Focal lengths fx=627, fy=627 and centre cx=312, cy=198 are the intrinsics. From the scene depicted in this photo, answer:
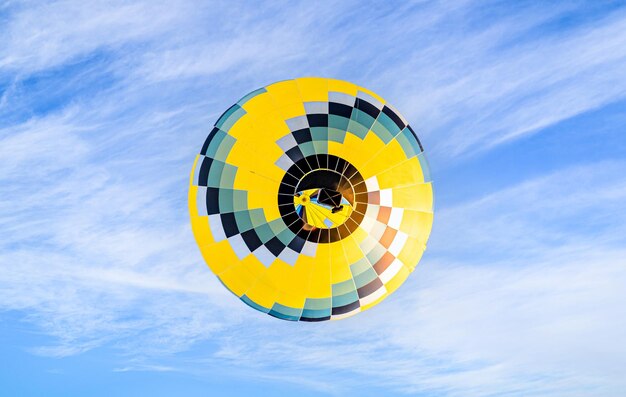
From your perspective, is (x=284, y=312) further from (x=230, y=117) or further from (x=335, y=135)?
(x=230, y=117)

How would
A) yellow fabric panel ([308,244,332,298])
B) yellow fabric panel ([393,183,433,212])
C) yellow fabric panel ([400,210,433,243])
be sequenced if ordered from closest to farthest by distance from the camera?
yellow fabric panel ([308,244,332,298])
yellow fabric panel ([393,183,433,212])
yellow fabric panel ([400,210,433,243])

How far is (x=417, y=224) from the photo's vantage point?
14.8m

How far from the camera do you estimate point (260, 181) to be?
14086mm

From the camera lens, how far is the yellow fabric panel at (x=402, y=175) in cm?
1444

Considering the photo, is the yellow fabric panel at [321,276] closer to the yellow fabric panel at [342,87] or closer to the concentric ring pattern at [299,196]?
the concentric ring pattern at [299,196]

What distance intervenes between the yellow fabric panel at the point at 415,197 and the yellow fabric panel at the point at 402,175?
14 centimetres

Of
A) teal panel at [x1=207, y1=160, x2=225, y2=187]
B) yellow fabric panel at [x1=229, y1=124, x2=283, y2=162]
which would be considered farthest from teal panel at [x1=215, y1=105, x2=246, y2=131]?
teal panel at [x1=207, y1=160, x2=225, y2=187]

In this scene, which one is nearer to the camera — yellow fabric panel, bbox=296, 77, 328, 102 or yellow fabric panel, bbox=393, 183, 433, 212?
yellow fabric panel, bbox=296, 77, 328, 102

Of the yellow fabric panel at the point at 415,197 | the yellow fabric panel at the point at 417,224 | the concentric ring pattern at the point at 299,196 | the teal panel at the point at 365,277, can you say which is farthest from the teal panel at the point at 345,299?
the yellow fabric panel at the point at 415,197

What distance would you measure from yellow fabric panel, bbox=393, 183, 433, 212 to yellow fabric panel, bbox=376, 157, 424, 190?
0.46 ft

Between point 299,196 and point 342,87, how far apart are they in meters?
2.71

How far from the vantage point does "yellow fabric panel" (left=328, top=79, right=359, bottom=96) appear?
1439 centimetres

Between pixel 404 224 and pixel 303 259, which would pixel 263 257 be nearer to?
pixel 303 259

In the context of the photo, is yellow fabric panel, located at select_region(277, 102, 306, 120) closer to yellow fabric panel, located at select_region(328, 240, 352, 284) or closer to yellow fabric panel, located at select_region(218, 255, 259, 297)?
yellow fabric panel, located at select_region(328, 240, 352, 284)
